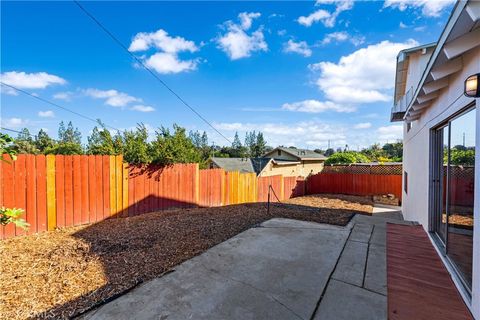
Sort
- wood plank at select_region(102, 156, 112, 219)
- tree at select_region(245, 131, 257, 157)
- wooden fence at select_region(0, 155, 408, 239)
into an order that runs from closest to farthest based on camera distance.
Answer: wooden fence at select_region(0, 155, 408, 239) → wood plank at select_region(102, 156, 112, 219) → tree at select_region(245, 131, 257, 157)

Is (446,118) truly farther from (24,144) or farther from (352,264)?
(24,144)

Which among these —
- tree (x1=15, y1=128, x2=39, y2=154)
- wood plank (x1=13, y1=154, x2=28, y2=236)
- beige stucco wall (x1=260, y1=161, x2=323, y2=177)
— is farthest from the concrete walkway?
beige stucco wall (x1=260, y1=161, x2=323, y2=177)

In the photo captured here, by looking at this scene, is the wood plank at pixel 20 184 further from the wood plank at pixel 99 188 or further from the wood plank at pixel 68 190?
the wood plank at pixel 99 188

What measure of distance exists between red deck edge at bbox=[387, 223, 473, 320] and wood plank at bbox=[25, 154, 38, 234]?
19.4 ft

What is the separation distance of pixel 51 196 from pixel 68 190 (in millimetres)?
315

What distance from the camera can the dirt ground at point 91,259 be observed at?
7.46ft

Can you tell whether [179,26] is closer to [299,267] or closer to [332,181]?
[299,267]

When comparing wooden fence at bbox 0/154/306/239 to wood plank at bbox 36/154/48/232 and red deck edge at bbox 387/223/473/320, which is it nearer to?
wood plank at bbox 36/154/48/232

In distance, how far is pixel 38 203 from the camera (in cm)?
450

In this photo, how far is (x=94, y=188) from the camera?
5.35 meters

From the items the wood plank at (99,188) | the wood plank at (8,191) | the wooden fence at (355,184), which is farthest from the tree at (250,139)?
the wood plank at (8,191)

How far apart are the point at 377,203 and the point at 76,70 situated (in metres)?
15.5

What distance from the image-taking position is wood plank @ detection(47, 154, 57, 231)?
463 cm

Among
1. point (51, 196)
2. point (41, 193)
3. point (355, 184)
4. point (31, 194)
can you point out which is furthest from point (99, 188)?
point (355, 184)
